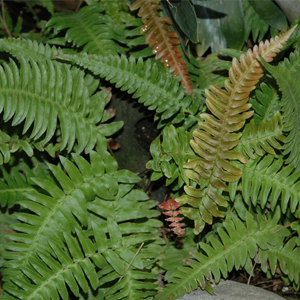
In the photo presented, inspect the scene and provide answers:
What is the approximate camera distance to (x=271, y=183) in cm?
191

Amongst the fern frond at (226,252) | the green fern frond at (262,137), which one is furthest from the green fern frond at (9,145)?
the green fern frond at (262,137)

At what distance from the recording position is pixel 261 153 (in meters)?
1.95

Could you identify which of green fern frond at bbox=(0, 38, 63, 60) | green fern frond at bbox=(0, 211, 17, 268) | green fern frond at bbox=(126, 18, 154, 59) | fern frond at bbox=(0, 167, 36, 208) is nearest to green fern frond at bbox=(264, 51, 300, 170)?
green fern frond at bbox=(126, 18, 154, 59)

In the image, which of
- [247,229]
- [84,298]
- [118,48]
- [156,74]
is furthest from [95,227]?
[118,48]

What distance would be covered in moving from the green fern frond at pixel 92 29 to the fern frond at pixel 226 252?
151 cm

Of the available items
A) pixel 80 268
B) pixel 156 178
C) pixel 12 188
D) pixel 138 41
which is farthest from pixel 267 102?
pixel 12 188

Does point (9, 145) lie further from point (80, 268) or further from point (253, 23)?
point (253, 23)

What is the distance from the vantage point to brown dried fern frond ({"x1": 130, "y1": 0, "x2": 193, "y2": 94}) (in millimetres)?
2393

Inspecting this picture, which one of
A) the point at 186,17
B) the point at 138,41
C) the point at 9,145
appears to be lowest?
the point at 9,145

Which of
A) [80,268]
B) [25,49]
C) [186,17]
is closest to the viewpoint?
[80,268]

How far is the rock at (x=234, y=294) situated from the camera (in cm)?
201

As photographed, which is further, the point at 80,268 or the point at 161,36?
the point at 161,36

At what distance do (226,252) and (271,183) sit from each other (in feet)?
1.59

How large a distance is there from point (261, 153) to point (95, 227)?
107 centimetres
